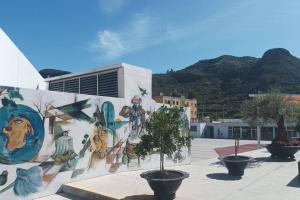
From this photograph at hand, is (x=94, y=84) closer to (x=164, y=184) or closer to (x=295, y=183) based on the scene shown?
(x=164, y=184)

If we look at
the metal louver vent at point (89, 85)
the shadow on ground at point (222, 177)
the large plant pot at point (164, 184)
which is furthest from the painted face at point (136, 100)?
the large plant pot at point (164, 184)

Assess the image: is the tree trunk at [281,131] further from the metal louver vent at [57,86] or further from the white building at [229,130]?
the white building at [229,130]

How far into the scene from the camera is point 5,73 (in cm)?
1485

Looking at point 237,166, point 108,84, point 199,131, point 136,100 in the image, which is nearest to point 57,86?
point 108,84

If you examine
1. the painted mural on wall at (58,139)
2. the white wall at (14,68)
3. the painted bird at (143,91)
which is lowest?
the painted mural on wall at (58,139)

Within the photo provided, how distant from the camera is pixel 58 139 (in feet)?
33.4

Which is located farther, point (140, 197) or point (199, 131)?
point (199, 131)

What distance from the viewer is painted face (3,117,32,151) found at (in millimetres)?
8867

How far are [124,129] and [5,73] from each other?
6080 mm

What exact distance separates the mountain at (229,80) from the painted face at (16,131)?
77635mm

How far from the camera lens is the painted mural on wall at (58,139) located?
8914mm

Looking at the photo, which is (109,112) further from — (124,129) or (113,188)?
(113,188)

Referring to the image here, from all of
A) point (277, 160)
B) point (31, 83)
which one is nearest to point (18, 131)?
point (31, 83)

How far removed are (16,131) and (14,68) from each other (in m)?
7.72
